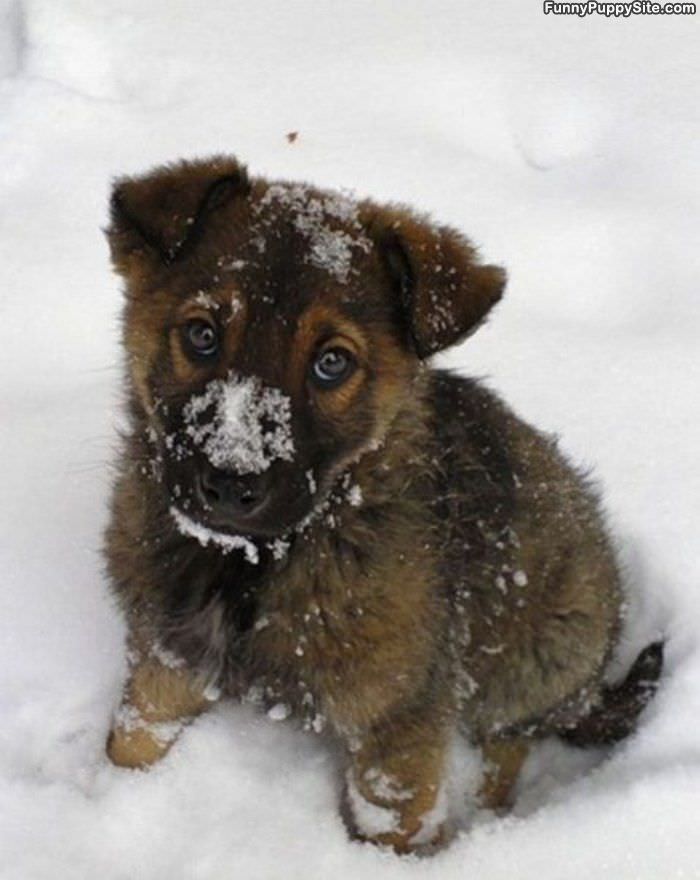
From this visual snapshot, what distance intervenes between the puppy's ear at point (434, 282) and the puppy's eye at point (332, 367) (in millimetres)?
161

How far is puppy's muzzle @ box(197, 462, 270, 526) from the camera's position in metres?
2.48

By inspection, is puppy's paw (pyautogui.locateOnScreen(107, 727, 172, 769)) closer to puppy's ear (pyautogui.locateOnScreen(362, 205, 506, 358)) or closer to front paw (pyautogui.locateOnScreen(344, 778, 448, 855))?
front paw (pyautogui.locateOnScreen(344, 778, 448, 855))

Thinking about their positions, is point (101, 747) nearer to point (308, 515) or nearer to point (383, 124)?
point (308, 515)

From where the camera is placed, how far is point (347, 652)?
2.91 metres

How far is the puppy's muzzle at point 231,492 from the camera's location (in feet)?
8.14

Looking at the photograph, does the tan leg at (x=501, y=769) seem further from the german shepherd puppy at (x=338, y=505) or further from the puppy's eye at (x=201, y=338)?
the puppy's eye at (x=201, y=338)

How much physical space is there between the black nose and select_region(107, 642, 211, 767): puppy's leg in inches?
31.0

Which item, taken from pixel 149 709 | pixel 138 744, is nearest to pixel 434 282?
pixel 149 709

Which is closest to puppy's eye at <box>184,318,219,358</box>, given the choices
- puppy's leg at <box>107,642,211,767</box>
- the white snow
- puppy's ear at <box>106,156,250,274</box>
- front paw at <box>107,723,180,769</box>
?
puppy's ear at <box>106,156,250,274</box>

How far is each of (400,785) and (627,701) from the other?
30.3 inches

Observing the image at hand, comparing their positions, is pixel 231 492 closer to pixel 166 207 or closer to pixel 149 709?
pixel 166 207

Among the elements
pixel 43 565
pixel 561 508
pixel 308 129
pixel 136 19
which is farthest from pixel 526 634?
pixel 136 19

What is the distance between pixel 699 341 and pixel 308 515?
2.14 m

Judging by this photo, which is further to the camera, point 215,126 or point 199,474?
point 215,126
